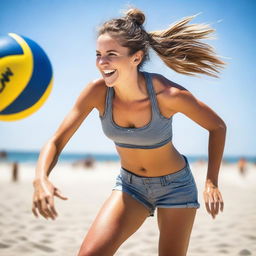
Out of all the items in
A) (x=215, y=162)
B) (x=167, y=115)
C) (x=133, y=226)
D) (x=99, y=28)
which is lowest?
(x=133, y=226)

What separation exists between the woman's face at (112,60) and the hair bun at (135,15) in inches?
15.1

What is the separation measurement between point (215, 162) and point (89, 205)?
6029mm

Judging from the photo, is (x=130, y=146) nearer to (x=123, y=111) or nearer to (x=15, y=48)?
(x=123, y=111)

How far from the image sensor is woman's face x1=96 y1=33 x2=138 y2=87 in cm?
256

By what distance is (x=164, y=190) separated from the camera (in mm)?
2721

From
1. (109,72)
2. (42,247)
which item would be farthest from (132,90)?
(42,247)

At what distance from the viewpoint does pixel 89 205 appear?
8164 millimetres

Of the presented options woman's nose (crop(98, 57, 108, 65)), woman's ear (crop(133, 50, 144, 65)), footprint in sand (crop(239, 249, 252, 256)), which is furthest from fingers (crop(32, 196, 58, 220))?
footprint in sand (crop(239, 249, 252, 256))

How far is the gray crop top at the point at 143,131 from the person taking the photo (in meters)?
2.63

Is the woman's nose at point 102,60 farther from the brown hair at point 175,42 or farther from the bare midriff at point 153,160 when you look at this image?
the bare midriff at point 153,160

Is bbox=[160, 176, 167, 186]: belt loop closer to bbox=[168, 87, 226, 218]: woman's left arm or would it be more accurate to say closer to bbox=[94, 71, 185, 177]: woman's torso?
bbox=[94, 71, 185, 177]: woman's torso

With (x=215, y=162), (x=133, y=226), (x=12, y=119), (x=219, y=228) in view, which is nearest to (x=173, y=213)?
(x=133, y=226)

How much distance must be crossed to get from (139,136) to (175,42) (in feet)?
3.44

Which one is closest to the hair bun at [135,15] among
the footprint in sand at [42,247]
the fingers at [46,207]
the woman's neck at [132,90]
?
the woman's neck at [132,90]
